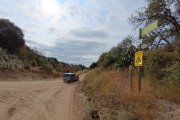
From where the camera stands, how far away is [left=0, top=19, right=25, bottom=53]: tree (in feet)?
195

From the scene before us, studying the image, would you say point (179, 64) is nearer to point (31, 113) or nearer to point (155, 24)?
point (155, 24)

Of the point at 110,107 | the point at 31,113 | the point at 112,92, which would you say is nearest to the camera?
the point at 110,107

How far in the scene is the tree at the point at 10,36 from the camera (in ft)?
195

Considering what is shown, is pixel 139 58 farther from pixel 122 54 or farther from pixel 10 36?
pixel 10 36

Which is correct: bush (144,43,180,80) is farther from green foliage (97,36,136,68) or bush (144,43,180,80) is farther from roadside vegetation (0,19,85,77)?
roadside vegetation (0,19,85,77)

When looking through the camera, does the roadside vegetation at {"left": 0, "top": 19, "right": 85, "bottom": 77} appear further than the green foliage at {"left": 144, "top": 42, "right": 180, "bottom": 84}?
Yes

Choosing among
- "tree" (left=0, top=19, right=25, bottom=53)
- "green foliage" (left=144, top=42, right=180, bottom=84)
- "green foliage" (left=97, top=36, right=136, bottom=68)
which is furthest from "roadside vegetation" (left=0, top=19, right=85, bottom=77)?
"green foliage" (left=144, top=42, right=180, bottom=84)

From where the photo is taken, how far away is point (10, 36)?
6012 cm

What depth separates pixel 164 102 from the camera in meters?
12.0

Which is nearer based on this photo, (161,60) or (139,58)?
(139,58)

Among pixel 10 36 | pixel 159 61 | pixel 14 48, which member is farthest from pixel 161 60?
pixel 14 48

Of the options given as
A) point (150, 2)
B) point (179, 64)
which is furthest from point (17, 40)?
point (179, 64)

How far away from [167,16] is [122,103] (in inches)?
637

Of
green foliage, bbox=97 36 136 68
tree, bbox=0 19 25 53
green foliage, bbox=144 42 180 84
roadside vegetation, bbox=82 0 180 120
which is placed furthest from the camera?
tree, bbox=0 19 25 53
